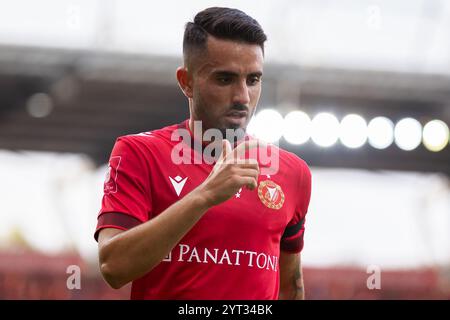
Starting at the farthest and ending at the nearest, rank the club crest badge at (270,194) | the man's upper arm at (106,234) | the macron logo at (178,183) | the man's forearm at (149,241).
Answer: the club crest badge at (270,194) → the macron logo at (178,183) → the man's upper arm at (106,234) → the man's forearm at (149,241)

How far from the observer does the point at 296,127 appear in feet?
66.8

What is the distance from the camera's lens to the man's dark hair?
4719 millimetres

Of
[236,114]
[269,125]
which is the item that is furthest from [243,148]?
[269,125]

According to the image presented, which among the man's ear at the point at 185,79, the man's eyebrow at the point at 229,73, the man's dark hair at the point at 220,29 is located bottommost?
the man's eyebrow at the point at 229,73

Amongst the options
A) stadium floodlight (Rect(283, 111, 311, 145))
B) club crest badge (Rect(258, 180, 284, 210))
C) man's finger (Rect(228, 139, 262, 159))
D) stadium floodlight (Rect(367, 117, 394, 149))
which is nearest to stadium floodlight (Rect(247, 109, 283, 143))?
stadium floodlight (Rect(283, 111, 311, 145))

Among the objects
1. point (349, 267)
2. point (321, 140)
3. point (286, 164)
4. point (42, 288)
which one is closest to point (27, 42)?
point (42, 288)

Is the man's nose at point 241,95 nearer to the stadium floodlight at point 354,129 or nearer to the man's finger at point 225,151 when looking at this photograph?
the man's finger at point 225,151

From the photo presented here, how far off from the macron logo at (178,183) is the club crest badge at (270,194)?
1.19 feet

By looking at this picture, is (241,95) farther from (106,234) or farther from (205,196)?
(106,234)

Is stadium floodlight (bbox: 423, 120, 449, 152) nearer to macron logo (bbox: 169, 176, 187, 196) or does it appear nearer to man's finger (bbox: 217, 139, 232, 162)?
macron logo (bbox: 169, 176, 187, 196)

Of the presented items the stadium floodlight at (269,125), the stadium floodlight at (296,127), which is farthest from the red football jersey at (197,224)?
the stadium floodlight at (296,127)

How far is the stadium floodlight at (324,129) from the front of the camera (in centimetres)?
2077

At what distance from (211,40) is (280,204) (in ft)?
2.72

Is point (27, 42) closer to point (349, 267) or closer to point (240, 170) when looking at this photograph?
point (349, 267)
